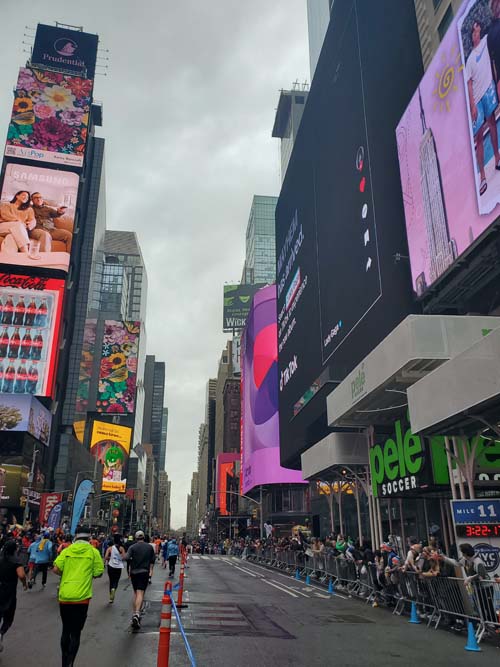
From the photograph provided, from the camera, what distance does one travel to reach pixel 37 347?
7662cm

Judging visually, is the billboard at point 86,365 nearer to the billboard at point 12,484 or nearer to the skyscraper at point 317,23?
the billboard at point 12,484

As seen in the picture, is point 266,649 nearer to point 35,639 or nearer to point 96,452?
point 35,639

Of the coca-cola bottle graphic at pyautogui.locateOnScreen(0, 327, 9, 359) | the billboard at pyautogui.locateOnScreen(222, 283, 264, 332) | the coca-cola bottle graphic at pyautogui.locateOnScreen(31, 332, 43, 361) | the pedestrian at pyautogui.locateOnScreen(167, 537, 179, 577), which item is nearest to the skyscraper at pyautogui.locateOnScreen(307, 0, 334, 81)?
the coca-cola bottle graphic at pyautogui.locateOnScreen(31, 332, 43, 361)

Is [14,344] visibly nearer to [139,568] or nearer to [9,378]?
[9,378]

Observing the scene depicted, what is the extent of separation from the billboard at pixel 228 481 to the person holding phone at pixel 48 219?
211ft

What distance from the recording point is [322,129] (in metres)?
33.7

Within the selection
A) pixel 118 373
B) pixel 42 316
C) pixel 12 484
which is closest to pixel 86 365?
pixel 118 373

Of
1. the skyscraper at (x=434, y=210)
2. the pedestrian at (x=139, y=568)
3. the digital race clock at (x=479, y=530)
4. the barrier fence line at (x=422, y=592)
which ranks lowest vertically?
the barrier fence line at (x=422, y=592)

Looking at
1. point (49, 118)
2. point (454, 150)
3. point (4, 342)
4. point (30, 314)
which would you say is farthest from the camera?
point (49, 118)

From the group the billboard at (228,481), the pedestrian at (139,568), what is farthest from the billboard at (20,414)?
A: the billboard at (228,481)

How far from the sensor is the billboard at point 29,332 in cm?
7488

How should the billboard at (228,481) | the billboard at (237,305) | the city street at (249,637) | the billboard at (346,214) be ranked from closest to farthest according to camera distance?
the city street at (249,637)
the billboard at (346,214)
the billboard at (228,481)
the billboard at (237,305)

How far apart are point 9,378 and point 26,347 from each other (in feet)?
15.5

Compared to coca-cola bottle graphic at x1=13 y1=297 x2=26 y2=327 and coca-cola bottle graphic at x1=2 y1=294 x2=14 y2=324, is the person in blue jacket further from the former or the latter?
coca-cola bottle graphic at x1=2 y1=294 x2=14 y2=324
